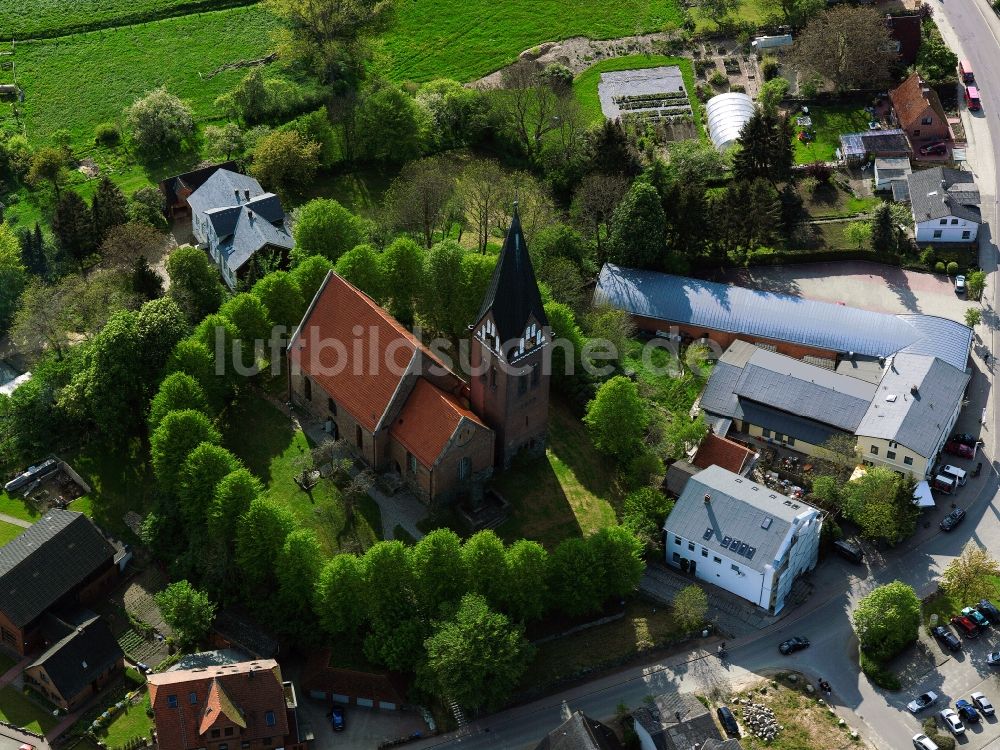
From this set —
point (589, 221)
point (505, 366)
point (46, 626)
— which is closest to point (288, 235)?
point (589, 221)

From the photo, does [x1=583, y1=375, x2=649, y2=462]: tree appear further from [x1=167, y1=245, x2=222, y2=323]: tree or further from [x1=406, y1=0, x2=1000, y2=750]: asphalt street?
[x1=167, y1=245, x2=222, y2=323]: tree

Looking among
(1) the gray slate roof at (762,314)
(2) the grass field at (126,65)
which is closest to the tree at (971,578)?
(1) the gray slate roof at (762,314)

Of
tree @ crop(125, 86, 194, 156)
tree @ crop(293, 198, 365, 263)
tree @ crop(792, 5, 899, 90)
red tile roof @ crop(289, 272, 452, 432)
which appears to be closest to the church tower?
red tile roof @ crop(289, 272, 452, 432)

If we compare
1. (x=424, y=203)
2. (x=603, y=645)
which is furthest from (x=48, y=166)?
(x=603, y=645)

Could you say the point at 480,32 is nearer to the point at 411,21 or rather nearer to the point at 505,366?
the point at 411,21

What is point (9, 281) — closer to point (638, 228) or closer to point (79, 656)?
point (79, 656)
